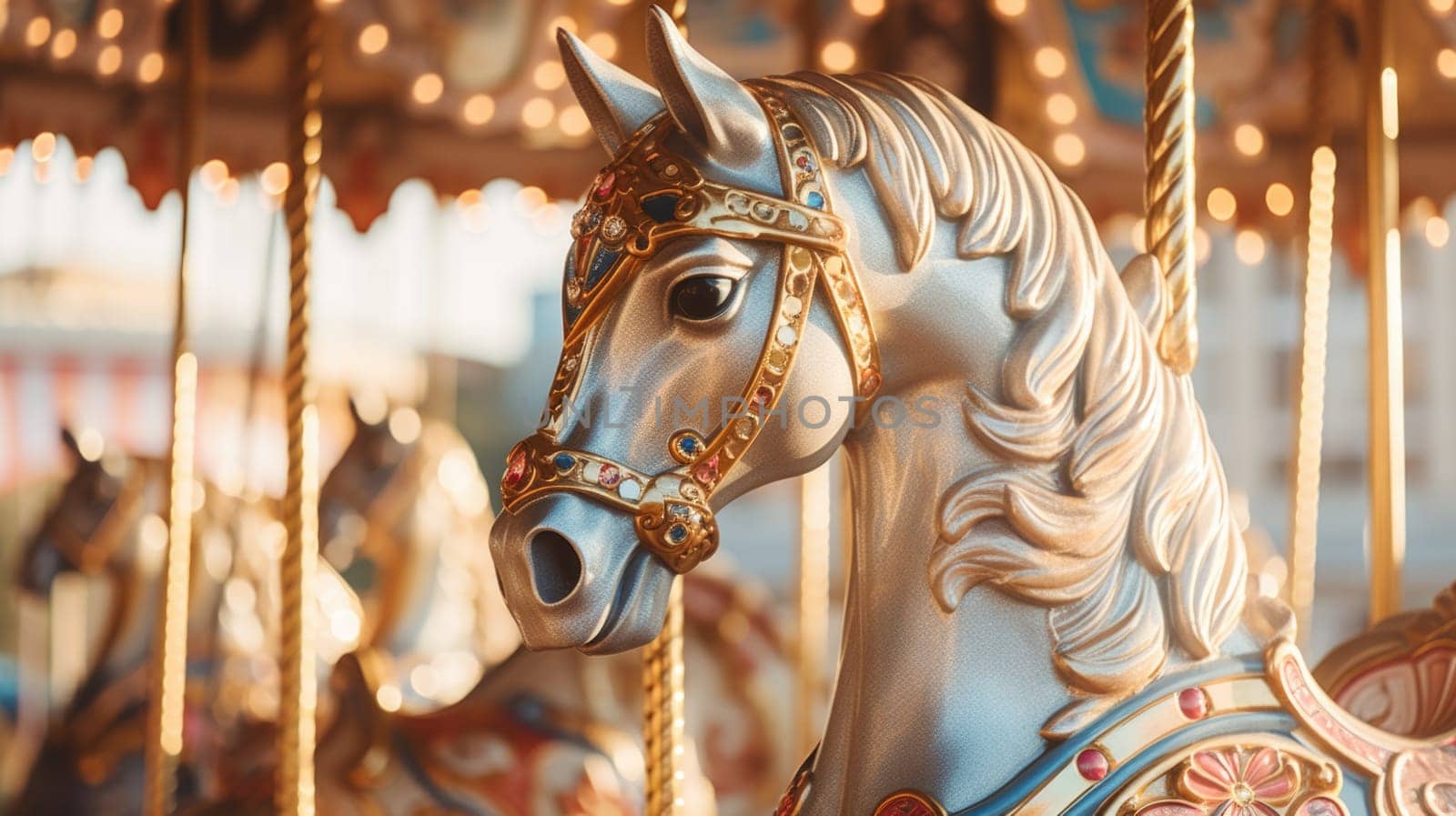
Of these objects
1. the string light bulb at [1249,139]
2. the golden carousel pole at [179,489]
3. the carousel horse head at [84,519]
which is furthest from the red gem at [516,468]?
the carousel horse head at [84,519]

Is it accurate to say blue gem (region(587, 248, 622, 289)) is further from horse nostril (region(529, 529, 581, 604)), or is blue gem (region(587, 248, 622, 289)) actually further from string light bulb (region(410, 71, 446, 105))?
string light bulb (region(410, 71, 446, 105))

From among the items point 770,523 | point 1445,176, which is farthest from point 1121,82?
point 770,523

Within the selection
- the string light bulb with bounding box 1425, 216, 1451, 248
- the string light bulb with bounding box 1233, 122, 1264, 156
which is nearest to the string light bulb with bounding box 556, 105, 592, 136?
the string light bulb with bounding box 1233, 122, 1264, 156

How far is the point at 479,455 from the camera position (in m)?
17.2

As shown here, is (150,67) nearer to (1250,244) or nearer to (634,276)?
(634,276)

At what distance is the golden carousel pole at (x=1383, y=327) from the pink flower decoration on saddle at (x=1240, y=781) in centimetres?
103

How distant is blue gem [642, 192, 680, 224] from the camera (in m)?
1.07

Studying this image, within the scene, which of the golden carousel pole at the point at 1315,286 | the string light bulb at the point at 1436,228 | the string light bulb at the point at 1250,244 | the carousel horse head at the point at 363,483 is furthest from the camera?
the carousel horse head at the point at 363,483

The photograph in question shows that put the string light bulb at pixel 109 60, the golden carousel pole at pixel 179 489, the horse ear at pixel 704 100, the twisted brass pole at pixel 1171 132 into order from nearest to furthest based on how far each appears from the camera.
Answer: the horse ear at pixel 704 100 → the twisted brass pole at pixel 1171 132 → the golden carousel pole at pixel 179 489 → the string light bulb at pixel 109 60

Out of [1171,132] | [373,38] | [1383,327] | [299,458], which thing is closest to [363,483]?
[373,38]

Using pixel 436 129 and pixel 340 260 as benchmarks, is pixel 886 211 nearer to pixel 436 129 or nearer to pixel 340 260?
pixel 436 129

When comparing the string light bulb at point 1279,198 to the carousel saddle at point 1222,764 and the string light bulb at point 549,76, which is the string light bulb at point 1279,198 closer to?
the string light bulb at point 549,76

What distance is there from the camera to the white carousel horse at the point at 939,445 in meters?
1.07

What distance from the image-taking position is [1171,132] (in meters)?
1.37
